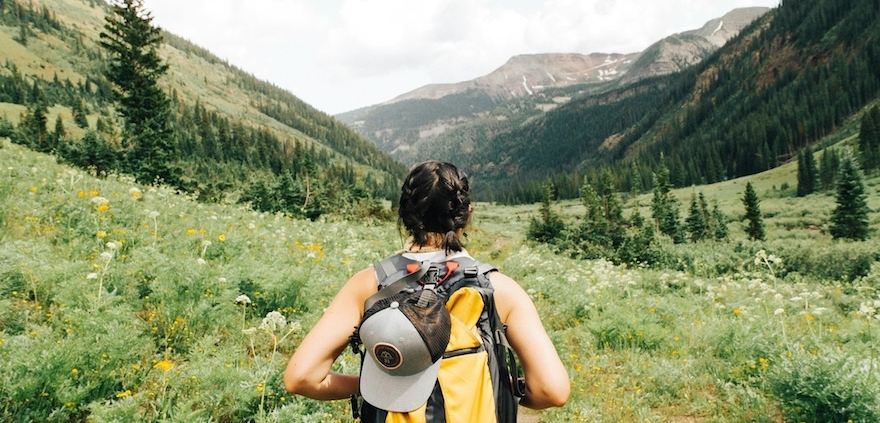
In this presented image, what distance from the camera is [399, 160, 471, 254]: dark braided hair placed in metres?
2.31

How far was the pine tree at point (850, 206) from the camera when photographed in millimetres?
41656

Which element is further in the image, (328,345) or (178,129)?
(178,129)

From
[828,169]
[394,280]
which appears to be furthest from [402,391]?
[828,169]

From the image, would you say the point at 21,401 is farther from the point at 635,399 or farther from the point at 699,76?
the point at 699,76

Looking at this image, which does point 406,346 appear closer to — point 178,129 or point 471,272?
point 471,272

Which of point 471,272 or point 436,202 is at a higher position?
point 436,202

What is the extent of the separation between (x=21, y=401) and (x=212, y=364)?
1.39 metres

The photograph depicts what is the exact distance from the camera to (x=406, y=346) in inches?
74.5

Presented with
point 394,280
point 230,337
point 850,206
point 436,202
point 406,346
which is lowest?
point 850,206

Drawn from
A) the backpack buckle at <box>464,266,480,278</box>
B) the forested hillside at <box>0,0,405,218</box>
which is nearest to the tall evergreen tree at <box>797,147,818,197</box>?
the forested hillside at <box>0,0,405,218</box>

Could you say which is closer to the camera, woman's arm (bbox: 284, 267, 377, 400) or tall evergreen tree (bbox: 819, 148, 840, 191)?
woman's arm (bbox: 284, 267, 377, 400)

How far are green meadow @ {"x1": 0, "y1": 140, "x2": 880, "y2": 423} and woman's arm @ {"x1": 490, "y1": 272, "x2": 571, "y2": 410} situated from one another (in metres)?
1.70

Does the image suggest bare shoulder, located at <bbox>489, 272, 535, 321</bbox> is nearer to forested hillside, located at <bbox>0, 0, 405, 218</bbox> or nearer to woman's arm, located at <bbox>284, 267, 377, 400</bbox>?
woman's arm, located at <bbox>284, 267, 377, 400</bbox>

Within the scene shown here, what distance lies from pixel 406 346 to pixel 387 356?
0.12 m
